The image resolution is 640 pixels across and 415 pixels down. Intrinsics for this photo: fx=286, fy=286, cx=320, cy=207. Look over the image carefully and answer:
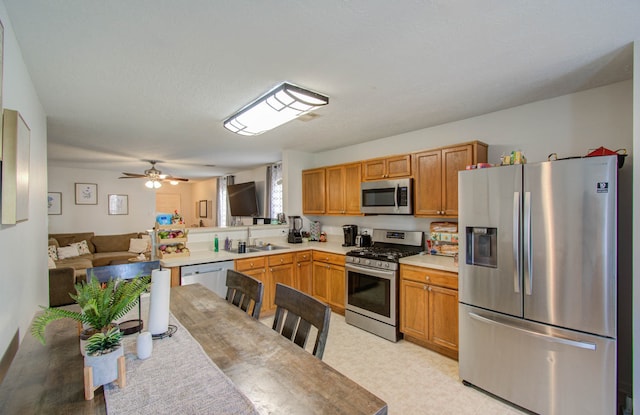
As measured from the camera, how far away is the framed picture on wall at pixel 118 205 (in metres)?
7.00

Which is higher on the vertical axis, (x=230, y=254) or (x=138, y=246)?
(x=230, y=254)

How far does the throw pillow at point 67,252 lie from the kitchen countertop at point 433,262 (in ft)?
20.7

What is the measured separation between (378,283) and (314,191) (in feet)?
6.35

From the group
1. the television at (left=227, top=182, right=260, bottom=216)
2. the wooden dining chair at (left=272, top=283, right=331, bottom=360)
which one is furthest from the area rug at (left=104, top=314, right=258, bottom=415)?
the television at (left=227, top=182, right=260, bottom=216)

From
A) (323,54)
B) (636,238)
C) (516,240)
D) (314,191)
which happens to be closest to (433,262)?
(516,240)

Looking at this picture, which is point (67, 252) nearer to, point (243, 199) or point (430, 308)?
point (243, 199)

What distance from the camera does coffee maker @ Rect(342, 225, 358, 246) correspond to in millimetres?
4126

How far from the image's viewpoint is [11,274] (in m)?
1.45

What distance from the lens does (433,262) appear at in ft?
9.37

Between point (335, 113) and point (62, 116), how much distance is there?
2836mm

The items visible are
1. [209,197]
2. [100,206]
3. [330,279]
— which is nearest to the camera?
[330,279]

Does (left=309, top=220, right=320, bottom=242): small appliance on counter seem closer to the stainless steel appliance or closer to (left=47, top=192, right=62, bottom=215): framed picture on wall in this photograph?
the stainless steel appliance

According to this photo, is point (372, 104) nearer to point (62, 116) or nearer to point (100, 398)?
point (100, 398)

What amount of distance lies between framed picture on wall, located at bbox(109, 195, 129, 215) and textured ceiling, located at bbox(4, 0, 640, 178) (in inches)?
177
